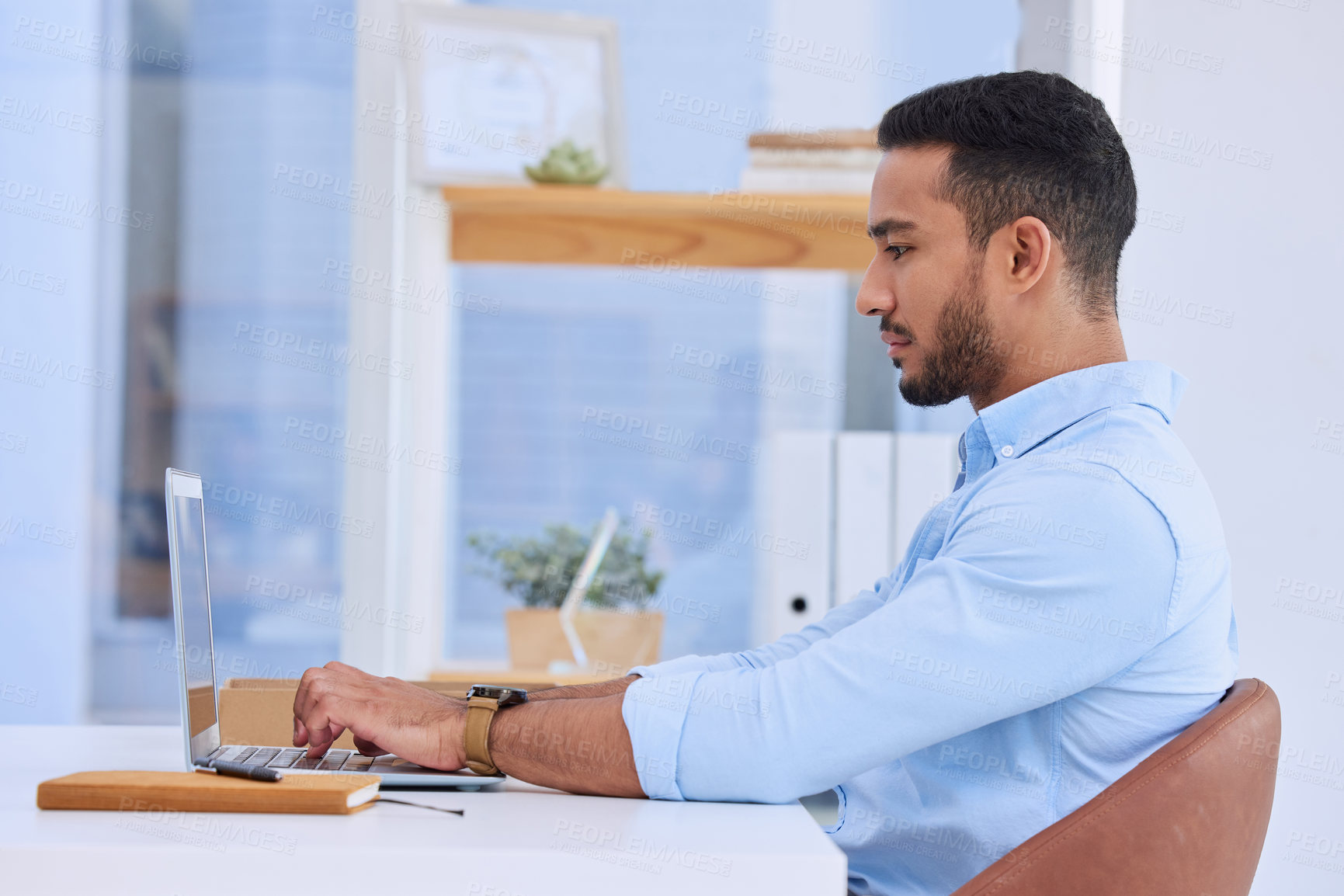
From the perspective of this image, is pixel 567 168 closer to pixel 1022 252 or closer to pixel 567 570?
pixel 567 570

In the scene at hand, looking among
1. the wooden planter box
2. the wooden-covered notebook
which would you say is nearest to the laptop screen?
the wooden-covered notebook

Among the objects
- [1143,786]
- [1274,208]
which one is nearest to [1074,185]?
[1143,786]

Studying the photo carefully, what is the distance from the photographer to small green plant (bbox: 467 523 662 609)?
7.45 ft

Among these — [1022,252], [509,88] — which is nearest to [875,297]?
[1022,252]

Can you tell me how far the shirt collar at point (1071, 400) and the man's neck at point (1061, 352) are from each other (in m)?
0.02

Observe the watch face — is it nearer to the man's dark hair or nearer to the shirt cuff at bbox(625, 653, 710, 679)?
the shirt cuff at bbox(625, 653, 710, 679)

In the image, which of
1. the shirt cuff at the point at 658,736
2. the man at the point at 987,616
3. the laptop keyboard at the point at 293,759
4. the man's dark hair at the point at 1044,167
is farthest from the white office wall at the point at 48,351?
the man's dark hair at the point at 1044,167

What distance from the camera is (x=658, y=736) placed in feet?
2.97

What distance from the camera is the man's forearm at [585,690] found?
1.12 m

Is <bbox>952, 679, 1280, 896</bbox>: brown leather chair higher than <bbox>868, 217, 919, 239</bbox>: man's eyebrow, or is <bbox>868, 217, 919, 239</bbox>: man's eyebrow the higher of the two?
<bbox>868, 217, 919, 239</bbox>: man's eyebrow

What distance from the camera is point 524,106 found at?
2.29 m

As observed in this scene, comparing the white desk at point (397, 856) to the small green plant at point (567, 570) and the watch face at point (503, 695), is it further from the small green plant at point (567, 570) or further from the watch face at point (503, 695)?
the small green plant at point (567, 570)

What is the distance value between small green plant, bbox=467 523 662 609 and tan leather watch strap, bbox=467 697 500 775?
1275mm

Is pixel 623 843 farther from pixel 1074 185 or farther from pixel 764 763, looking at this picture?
pixel 1074 185
